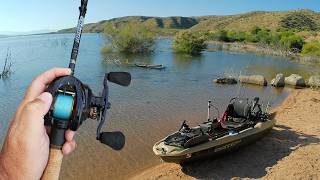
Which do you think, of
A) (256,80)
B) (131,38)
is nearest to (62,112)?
(256,80)

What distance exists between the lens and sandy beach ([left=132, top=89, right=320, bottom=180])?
39.3 ft

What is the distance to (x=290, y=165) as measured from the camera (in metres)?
12.3

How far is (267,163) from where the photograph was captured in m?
13.1

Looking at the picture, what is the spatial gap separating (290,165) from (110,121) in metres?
9.72

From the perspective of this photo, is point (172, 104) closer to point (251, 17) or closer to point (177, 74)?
point (177, 74)

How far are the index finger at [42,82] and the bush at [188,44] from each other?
6505cm

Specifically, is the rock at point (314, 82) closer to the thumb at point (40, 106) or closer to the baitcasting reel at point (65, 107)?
the baitcasting reel at point (65, 107)

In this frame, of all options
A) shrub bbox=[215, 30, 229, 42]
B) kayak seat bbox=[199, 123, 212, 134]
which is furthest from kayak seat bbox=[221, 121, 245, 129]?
shrub bbox=[215, 30, 229, 42]

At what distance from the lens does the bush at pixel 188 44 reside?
219 ft

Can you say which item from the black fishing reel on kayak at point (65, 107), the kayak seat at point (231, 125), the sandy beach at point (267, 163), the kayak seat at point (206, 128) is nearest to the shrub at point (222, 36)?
the sandy beach at point (267, 163)

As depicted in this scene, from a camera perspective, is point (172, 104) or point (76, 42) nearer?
point (76, 42)

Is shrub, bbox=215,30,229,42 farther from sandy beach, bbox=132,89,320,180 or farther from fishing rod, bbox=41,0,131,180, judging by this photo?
fishing rod, bbox=41,0,131,180

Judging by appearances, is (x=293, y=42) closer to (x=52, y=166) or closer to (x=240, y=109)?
(x=240, y=109)

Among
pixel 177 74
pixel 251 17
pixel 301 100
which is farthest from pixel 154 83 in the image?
pixel 251 17
